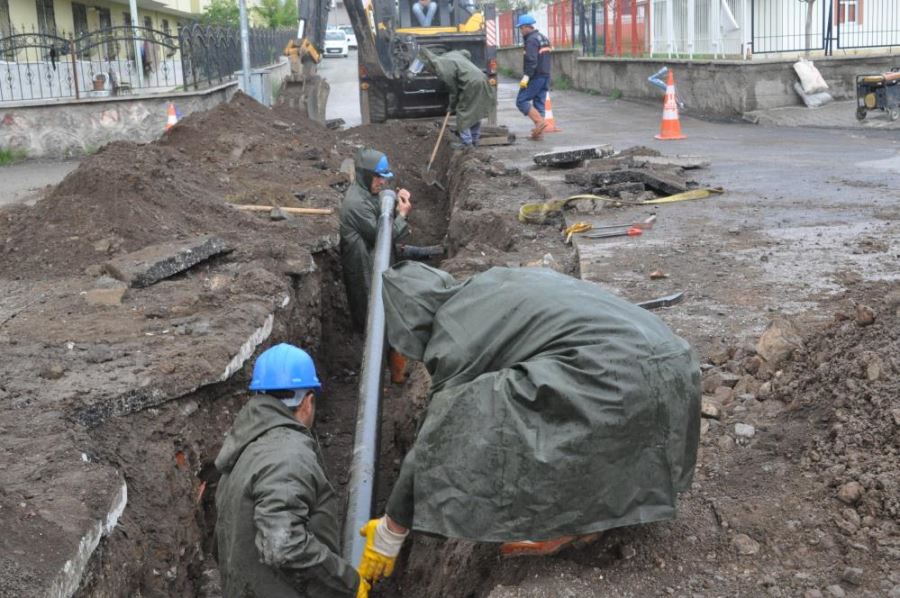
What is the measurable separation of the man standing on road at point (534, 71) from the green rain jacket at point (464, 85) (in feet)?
4.48

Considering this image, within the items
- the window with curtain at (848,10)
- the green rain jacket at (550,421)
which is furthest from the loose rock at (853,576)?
the window with curtain at (848,10)

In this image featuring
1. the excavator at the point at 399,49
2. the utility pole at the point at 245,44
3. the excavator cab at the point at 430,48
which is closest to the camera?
the excavator at the point at 399,49

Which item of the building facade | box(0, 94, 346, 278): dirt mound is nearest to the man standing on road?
box(0, 94, 346, 278): dirt mound

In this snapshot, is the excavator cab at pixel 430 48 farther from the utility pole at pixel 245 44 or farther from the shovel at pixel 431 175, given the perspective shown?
the utility pole at pixel 245 44

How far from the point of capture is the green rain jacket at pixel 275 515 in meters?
3.46

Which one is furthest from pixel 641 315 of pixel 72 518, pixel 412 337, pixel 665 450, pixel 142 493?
pixel 142 493

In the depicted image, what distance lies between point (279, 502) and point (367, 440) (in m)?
1.90

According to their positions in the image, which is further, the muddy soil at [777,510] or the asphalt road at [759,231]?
the asphalt road at [759,231]

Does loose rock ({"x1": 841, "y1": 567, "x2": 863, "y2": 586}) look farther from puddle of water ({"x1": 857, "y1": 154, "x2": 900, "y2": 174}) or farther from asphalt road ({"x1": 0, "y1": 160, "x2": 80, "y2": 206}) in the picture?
asphalt road ({"x1": 0, "y1": 160, "x2": 80, "y2": 206})

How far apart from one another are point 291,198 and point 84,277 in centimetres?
354

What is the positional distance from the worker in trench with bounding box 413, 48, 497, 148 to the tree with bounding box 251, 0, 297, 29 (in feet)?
105

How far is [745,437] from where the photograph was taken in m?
4.36

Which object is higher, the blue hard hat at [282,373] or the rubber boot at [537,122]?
the rubber boot at [537,122]

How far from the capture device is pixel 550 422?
3.26m
